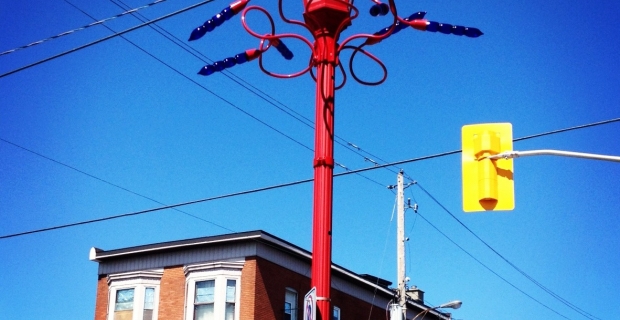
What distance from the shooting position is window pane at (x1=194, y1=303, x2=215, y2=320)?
1346 inches

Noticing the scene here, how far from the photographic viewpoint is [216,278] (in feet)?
112

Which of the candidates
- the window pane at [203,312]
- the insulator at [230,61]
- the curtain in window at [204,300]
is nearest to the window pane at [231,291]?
the curtain in window at [204,300]

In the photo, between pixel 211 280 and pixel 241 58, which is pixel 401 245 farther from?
pixel 241 58

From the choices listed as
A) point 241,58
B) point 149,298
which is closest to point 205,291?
point 149,298

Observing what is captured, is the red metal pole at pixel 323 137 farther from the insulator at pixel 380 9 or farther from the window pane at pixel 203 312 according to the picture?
the window pane at pixel 203 312

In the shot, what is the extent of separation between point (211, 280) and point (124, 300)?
14.0 ft

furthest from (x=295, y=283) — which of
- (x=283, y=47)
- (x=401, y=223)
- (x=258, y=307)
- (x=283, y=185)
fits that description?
(x=283, y=47)

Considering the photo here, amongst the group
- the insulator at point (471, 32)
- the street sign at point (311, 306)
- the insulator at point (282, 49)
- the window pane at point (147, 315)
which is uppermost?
the window pane at point (147, 315)

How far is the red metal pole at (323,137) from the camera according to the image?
10.9 m

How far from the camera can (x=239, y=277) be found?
111ft

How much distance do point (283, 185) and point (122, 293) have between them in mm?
17014

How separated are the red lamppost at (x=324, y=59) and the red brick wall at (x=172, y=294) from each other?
921 inches

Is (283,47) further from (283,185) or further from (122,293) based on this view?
(122,293)

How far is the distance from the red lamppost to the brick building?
70.6ft
